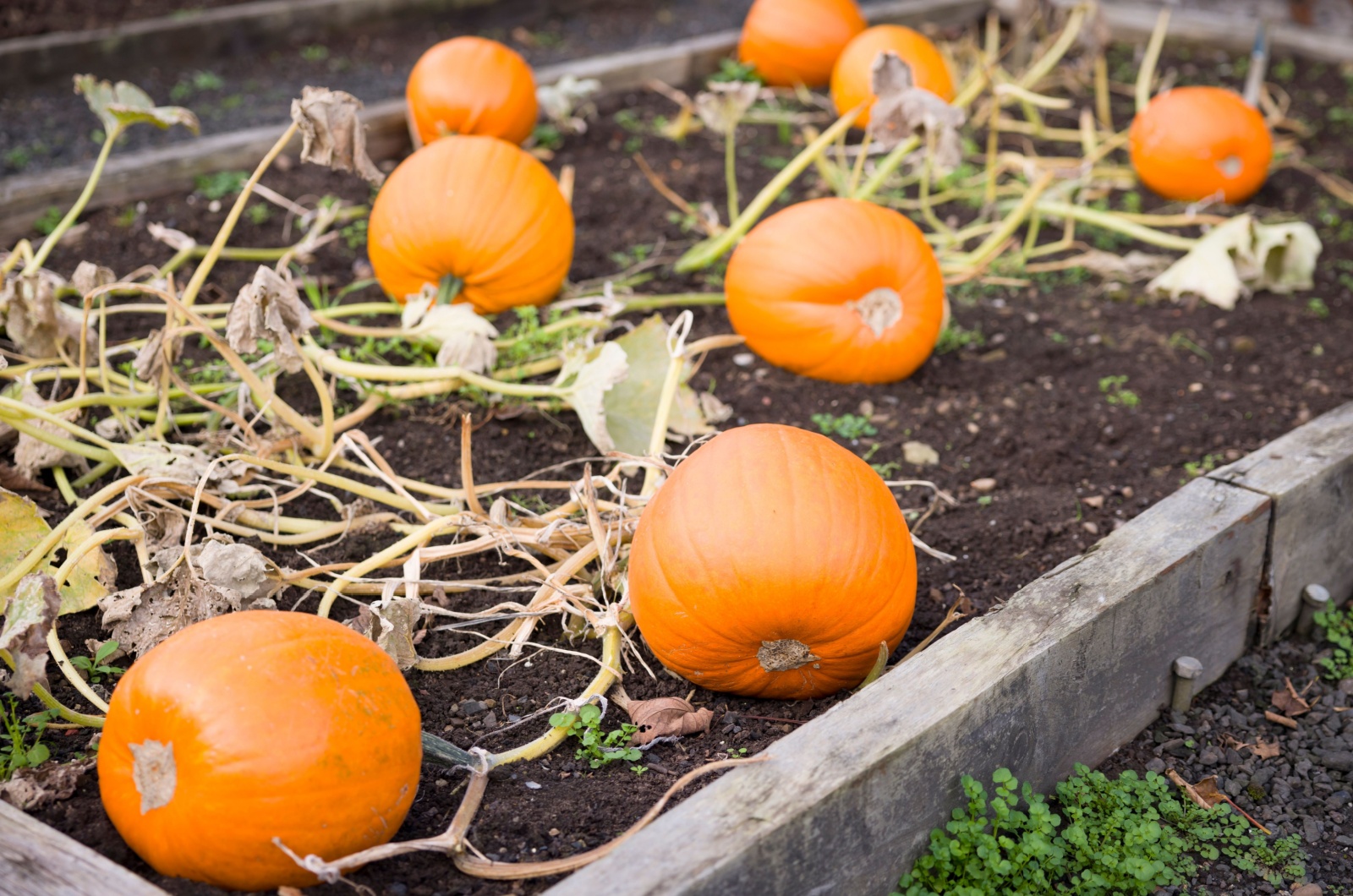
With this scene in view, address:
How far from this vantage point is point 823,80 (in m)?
5.59

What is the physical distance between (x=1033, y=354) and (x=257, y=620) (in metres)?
2.46

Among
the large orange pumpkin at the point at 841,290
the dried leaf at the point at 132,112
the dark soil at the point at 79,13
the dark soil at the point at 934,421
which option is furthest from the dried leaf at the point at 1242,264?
the dark soil at the point at 79,13

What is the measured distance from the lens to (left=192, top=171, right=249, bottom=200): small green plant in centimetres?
410

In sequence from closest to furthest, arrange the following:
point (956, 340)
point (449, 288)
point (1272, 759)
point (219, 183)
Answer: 1. point (1272, 759)
2. point (449, 288)
3. point (956, 340)
4. point (219, 183)

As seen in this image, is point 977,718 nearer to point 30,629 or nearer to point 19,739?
point 30,629

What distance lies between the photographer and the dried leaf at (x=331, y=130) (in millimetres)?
2631

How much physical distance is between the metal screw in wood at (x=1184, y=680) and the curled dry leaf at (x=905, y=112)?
165 cm

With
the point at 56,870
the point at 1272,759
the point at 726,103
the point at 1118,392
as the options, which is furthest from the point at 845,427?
the point at 56,870

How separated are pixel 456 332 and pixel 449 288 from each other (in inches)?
14.4

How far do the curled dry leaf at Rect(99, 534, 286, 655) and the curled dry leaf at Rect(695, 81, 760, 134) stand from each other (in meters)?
2.25

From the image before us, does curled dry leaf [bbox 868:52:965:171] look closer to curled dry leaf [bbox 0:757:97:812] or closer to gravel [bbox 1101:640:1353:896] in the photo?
gravel [bbox 1101:640:1353:896]

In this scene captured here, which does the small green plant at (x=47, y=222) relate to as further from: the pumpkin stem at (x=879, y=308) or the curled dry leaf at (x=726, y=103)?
the pumpkin stem at (x=879, y=308)

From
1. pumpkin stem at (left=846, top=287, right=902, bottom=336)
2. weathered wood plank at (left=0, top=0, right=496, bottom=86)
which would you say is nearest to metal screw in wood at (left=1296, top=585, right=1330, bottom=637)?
pumpkin stem at (left=846, top=287, right=902, bottom=336)

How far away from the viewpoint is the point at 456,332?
2.92 m
